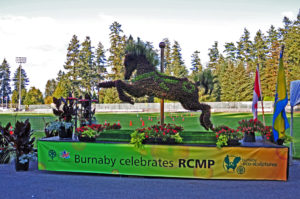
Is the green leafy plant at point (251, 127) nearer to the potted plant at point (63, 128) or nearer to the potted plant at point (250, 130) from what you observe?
the potted plant at point (250, 130)

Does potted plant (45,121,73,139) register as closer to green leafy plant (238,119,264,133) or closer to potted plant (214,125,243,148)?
potted plant (214,125,243,148)

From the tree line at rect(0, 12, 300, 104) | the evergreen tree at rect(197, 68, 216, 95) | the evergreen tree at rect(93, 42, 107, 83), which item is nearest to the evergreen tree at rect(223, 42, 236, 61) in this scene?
the tree line at rect(0, 12, 300, 104)

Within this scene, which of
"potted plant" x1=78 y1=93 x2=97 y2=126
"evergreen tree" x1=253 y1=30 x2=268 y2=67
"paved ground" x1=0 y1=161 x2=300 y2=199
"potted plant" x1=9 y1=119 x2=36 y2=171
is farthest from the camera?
"evergreen tree" x1=253 y1=30 x2=268 y2=67

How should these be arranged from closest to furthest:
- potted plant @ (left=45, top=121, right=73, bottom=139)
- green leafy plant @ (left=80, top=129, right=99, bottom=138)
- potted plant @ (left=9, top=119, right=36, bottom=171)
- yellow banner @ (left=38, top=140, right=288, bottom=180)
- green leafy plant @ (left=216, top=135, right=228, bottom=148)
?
1. yellow banner @ (left=38, top=140, right=288, bottom=180)
2. green leafy plant @ (left=216, top=135, right=228, bottom=148)
3. green leafy plant @ (left=80, top=129, right=99, bottom=138)
4. potted plant @ (left=9, top=119, right=36, bottom=171)
5. potted plant @ (left=45, top=121, right=73, bottom=139)

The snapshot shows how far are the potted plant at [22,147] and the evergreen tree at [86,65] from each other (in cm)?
5083

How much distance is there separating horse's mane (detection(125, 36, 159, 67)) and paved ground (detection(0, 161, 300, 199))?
3.17 metres

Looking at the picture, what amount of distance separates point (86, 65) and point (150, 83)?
5317 centimetres

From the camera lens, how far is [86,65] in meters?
58.4

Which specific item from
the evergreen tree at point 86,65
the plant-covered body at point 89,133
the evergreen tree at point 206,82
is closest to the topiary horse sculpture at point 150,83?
the evergreen tree at point 206,82

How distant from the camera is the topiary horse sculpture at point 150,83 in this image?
7.39 m

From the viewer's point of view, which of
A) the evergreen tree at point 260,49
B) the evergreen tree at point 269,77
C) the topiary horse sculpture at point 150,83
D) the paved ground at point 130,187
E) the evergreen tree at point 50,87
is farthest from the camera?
the evergreen tree at point 50,87

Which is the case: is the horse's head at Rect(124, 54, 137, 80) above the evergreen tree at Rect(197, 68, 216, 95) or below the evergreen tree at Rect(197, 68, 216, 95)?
above

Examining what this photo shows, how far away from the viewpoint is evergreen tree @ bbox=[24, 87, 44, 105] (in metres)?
69.0

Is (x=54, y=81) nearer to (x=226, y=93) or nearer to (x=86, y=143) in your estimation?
(x=226, y=93)
